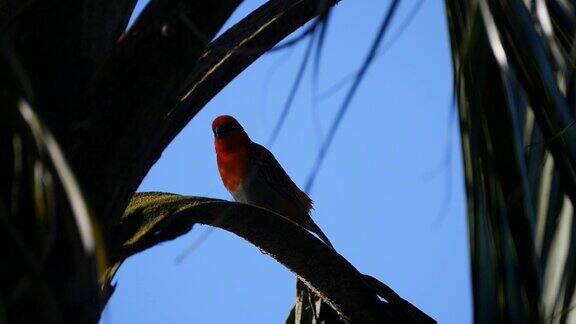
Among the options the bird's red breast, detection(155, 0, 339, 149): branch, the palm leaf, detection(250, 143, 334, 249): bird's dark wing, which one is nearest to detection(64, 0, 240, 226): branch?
the palm leaf

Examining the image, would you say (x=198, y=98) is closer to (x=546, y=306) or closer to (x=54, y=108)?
(x=54, y=108)

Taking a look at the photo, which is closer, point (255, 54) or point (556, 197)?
point (556, 197)

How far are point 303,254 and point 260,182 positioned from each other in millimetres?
3162

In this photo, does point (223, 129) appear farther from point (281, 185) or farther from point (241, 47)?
point (241, 47)

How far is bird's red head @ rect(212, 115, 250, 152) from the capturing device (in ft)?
17.8

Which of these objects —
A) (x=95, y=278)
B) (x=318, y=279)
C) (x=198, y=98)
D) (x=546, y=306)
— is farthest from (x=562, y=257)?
(x=318, y=279)

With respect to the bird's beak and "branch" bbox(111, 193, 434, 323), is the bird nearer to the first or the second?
the bird's beak

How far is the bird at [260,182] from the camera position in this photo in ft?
17.1

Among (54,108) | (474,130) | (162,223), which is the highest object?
(54,108)

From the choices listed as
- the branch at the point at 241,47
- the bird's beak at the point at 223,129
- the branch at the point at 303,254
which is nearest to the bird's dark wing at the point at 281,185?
the bird's beak at the point at 223,129

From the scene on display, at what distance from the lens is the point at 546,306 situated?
3.38 ft

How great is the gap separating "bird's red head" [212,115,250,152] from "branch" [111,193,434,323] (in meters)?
3.13

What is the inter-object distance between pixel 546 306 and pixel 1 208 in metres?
0.61

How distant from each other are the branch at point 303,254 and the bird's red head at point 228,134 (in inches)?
123
